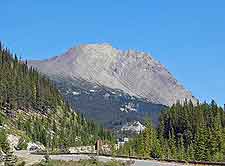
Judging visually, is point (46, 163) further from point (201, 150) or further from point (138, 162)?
point (201, 150)

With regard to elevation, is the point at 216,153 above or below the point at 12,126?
below

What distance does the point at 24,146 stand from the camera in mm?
151875

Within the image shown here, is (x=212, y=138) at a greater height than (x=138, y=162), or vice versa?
(x=212, y=138)

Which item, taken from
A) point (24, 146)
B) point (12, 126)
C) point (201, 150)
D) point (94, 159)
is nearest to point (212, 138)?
point (201, 150)

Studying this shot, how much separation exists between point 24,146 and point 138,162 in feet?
291

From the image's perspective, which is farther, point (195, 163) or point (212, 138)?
point (212, 138)

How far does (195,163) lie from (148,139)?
10684cm

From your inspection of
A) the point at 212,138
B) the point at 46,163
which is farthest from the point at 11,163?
the point at 212,138

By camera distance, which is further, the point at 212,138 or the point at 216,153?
the point at 212,138

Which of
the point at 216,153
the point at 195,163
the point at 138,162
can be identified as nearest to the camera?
the point at 195,163

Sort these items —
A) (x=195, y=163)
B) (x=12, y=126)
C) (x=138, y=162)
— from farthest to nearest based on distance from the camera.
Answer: (x=12, y=126), (x=138, y=162), (x=195, y=163)

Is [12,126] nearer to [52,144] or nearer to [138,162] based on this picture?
[52,144]

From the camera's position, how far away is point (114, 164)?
62781 mm

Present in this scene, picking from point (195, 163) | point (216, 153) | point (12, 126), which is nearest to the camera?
point (195, 163)
